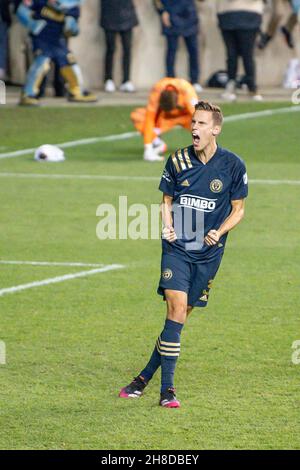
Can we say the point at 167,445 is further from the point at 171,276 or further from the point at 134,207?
the point at 134,207

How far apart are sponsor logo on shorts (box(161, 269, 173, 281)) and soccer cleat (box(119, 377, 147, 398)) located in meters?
0.66

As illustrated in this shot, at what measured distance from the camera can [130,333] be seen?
10.2 m

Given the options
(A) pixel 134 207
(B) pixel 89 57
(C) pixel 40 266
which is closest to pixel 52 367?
(C) pixel 40 266

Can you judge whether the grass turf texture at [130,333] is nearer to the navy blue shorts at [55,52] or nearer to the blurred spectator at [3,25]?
the navy blue shorts at [55,52]

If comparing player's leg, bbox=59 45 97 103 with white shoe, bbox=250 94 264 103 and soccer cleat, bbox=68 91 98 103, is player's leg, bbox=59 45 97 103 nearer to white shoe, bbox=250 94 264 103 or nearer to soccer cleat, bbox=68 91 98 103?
soccer cleat, bbox=68 91 98 103

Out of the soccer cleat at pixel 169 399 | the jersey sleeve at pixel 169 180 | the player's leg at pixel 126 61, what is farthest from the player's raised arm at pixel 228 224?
the player's leg at pixel 126 61

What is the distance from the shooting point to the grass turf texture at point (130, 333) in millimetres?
7836

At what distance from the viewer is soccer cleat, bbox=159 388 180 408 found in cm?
823

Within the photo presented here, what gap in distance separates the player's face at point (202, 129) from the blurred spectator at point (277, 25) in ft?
65.8

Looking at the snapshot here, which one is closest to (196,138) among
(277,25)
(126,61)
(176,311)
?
(176,311)

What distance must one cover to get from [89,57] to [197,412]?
20.1 metres

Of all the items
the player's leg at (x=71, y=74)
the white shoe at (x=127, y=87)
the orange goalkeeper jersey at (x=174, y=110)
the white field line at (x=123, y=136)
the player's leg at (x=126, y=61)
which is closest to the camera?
the orange goalkeeper jersey at (x=174, y=110)

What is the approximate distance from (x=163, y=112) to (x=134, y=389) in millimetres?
9943

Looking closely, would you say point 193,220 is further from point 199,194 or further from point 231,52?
point 231,52
